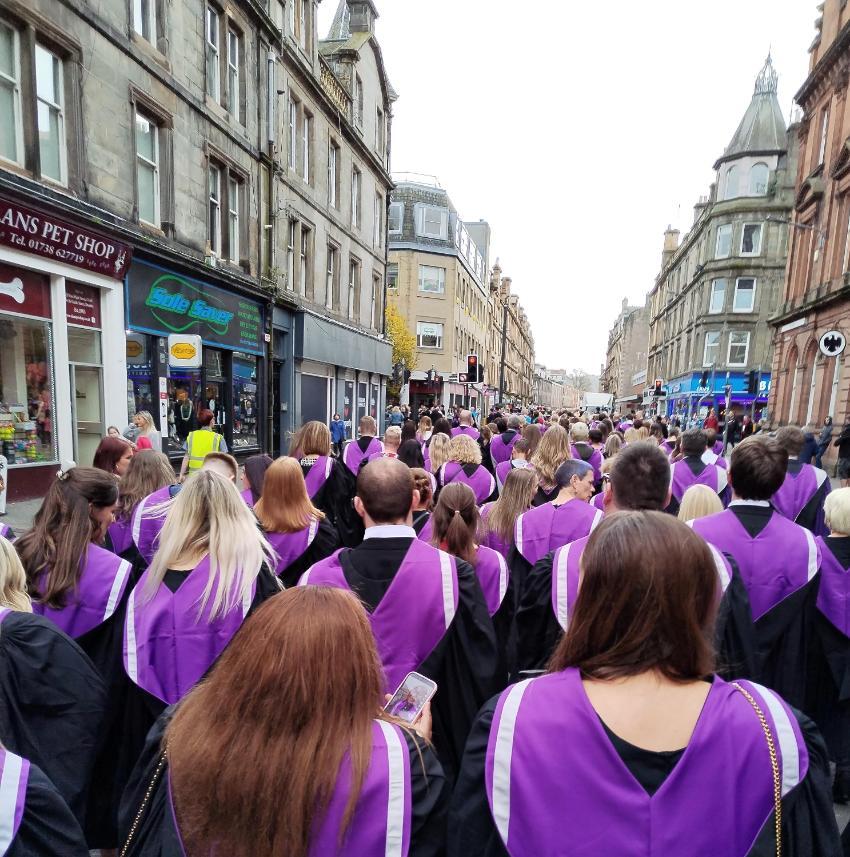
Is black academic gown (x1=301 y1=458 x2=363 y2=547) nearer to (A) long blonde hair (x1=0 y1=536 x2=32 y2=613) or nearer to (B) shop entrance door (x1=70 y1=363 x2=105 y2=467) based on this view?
(A) long blonde hair (x1=0 y1=536 x2=32 y2=613)

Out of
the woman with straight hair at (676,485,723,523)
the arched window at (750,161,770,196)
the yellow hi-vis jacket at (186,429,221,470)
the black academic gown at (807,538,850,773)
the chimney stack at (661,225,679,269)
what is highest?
the chimney stack at (661,225,679,269)

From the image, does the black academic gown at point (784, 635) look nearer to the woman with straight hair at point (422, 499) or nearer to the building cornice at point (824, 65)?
the woman with straight hair at point (422, 499)

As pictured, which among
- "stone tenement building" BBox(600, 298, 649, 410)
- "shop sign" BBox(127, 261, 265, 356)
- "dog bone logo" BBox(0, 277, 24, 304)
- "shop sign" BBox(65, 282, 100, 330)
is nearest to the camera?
"dog bone logo" BBox(0, 277, 24, 304)

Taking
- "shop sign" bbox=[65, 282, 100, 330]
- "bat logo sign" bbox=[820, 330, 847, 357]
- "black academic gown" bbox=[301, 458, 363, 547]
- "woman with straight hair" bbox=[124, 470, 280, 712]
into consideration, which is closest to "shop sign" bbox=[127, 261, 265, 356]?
"shop sign" bbox=[65, 282, 100, 330]

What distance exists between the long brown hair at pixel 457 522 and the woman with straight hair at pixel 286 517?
91 cm

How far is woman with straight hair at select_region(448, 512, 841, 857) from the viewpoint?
3.94 feet

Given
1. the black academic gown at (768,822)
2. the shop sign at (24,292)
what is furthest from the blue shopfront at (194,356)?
the black academic gown at (768,822)

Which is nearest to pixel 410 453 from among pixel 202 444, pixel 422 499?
pixel 202 444

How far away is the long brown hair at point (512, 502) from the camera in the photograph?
13.4 feet

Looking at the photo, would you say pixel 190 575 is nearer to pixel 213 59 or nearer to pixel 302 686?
pixel 302 686

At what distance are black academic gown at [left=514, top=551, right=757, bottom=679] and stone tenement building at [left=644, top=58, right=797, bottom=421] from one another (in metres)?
34.8

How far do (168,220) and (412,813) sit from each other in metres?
13.0

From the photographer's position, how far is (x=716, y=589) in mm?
1374

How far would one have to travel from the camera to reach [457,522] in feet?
10.9
